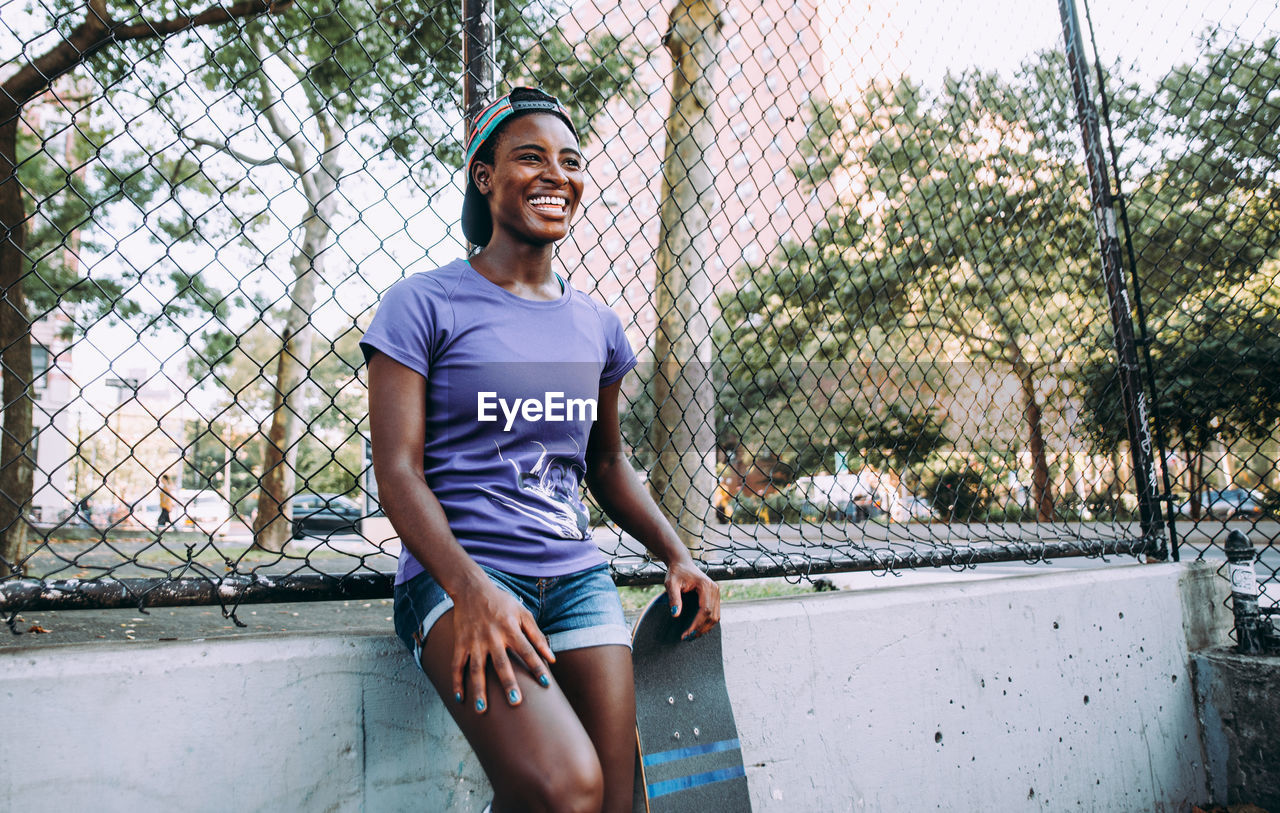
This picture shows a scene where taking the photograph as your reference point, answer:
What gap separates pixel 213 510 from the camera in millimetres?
30891

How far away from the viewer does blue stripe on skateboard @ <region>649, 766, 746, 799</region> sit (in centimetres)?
176

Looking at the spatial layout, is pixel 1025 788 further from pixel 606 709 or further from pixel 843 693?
pixel 606 709

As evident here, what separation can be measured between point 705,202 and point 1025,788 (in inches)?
200

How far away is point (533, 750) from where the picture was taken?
1.36m

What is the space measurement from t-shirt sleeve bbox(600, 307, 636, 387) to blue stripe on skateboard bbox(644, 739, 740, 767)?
889mm

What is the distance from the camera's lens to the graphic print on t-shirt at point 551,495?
165cm

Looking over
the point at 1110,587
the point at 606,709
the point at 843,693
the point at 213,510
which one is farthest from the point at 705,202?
the point at 213,510

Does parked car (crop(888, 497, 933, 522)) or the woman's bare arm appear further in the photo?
parked car (crop(888, 497, 933, 522))

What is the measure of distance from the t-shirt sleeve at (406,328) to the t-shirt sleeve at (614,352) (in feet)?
1.59

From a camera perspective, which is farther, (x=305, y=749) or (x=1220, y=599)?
(x=1220, y=599)

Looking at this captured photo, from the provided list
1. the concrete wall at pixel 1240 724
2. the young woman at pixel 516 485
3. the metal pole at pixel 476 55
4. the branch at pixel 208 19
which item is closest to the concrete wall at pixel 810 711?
the concrete wall at pixel 1240 724

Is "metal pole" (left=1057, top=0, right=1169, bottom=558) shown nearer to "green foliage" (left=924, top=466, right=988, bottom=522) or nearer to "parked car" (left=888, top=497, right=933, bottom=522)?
"green foliage" (left=924, top=466, right=988, bottom=522)

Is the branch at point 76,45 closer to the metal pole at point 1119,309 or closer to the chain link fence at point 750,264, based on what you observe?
the chain link fence at point 750,264

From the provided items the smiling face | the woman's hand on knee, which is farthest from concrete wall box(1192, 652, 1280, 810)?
the smiling face
